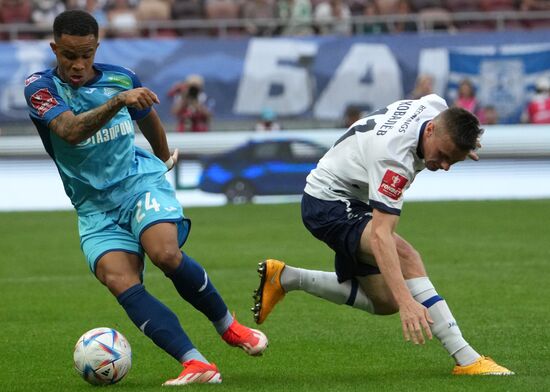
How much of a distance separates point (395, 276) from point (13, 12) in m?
21.4

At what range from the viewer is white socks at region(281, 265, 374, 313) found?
787 cm

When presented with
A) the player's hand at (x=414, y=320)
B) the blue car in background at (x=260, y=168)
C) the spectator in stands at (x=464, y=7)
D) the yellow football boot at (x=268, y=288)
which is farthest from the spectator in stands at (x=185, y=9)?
the player's hand at (x=414, y=320)

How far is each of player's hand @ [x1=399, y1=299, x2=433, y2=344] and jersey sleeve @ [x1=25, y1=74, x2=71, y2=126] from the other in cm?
218

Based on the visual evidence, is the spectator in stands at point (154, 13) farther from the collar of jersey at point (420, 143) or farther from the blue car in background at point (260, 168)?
the collar of jersey at point (420, 143)

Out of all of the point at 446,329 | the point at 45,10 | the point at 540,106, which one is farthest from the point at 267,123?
the point at 446,329

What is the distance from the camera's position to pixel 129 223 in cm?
720

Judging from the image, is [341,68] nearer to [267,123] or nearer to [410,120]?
[267,123]

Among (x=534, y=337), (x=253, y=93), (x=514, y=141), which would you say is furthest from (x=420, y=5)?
(x=534, y=337)

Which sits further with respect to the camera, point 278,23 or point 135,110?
point 278,23

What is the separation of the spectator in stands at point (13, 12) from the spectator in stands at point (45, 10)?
19 centimetres

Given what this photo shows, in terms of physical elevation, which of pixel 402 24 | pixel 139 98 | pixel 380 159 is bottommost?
pixel 402 24

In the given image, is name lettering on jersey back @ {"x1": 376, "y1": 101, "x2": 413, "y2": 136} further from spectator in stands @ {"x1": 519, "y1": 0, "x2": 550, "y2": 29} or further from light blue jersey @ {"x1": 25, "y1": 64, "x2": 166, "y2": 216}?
spectator in stands @ {"x1": 519, "y1": 0, "x2": 550, "y2": 29}

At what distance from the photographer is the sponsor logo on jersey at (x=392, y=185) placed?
22.3 ft

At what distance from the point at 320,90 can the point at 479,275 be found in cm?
1385
